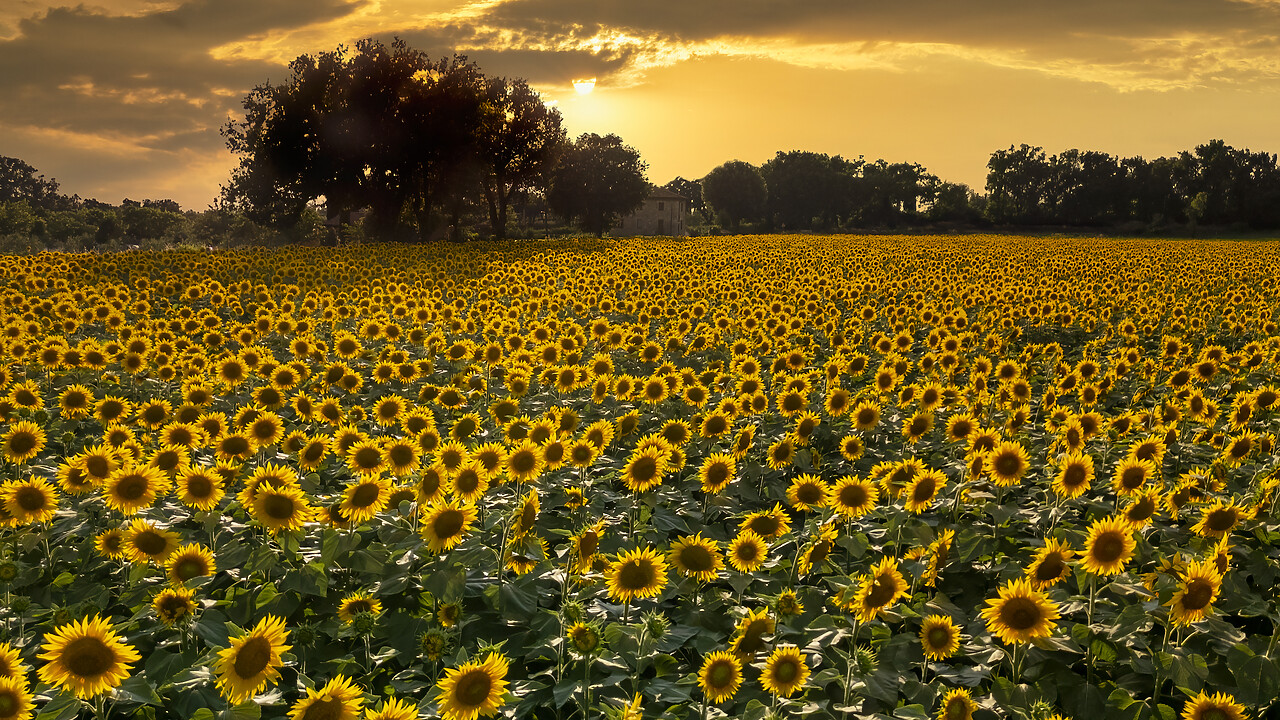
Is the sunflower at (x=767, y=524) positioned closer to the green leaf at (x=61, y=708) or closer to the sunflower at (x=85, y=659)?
→ the sunflower at (x=85, y=659)

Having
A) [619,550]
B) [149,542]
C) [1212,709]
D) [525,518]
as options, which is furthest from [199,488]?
[1212,709]

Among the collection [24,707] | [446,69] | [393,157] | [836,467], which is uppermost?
[446,69]

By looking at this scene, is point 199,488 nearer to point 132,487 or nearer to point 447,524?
point 132,487

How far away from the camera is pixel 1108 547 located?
3770 millimetres

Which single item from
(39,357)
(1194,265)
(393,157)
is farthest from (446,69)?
(39,357)

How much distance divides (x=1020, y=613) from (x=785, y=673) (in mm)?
1182

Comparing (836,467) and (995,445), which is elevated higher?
(995,445)

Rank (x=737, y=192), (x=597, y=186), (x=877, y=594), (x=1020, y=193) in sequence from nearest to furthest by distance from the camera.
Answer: (x=877, y=594)
(x=597, y=186)
(x=1020, y=193)
(x=737, y=192)

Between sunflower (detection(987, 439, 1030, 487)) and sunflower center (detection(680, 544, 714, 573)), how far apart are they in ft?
7.60

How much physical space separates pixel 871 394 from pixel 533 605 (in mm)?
5256

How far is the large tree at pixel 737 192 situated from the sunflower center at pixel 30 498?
131 metres

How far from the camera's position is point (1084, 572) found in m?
4.11

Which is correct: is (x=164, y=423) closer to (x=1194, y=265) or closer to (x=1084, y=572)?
(x=1084, y=572)

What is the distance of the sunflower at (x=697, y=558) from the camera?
4137mm
